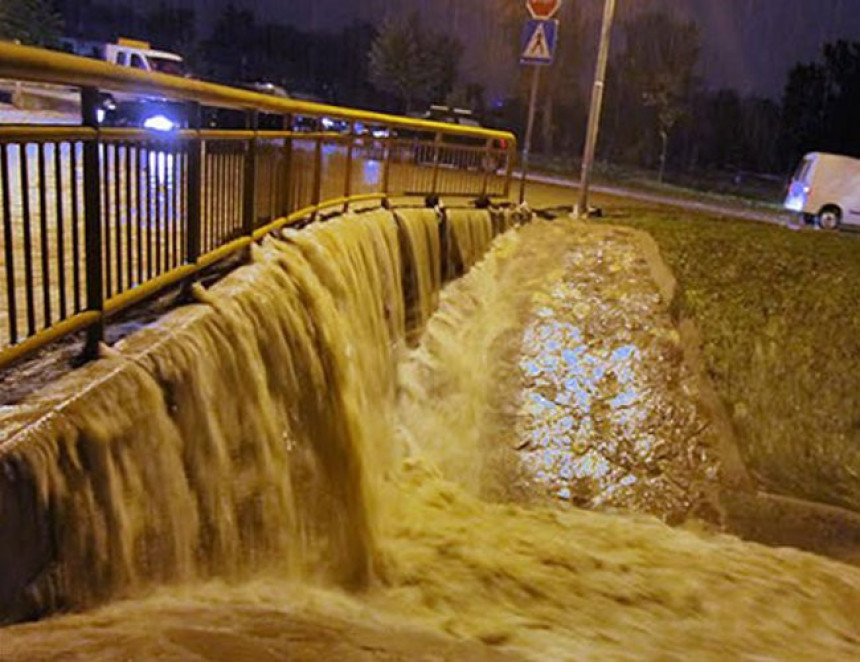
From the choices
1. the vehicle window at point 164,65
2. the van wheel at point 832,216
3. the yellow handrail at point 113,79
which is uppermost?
the vehicle window at point 164,65

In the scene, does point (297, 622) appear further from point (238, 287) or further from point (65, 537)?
point (238, 287)

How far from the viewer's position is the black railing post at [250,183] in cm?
621

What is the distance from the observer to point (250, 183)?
6301 mm

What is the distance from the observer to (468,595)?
5.95 metres

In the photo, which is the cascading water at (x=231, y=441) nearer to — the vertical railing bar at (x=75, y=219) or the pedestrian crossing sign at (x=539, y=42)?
the vertical railing bar at (x=75, y=219)

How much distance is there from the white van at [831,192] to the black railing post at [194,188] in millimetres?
22300

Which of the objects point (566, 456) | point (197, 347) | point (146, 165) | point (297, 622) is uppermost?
point (146, 165)

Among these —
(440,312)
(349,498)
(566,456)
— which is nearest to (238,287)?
(349,498)

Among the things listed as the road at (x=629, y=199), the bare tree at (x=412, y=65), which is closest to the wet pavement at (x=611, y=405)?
the road at (x=629, y=199)

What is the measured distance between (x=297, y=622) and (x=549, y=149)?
154ft

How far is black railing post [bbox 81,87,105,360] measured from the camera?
3756 mm

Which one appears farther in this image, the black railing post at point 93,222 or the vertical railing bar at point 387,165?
the vertical railing bar at point 387,165

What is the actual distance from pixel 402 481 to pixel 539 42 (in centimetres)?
786

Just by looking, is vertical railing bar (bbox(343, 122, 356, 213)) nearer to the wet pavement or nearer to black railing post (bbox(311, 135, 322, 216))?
black railing post (bbox(311, 135, 322, 216))
